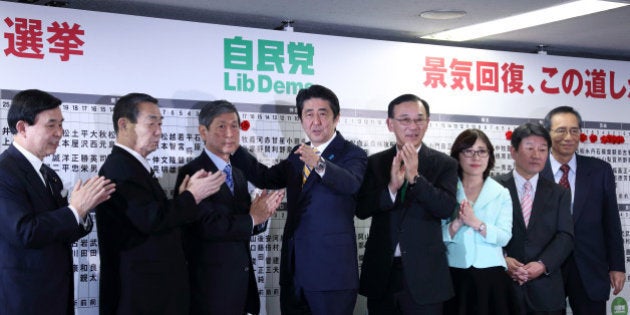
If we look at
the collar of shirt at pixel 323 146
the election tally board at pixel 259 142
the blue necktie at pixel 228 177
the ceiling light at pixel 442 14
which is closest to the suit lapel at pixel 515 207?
the election tally board at pixel 259 142

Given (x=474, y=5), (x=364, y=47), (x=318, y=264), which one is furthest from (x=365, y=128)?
(x=318, y=264)

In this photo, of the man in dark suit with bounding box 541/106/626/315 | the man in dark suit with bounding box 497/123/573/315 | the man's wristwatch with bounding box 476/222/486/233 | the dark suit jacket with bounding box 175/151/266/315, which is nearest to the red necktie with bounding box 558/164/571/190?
the man in dark suit with bounding box 541/106/626/315

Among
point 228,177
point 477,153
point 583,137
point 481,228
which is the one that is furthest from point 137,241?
point 583,137

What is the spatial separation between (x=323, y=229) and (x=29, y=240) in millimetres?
1452

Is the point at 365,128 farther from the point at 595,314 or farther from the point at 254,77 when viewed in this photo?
the point at 595,314

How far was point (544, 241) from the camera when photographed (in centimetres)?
474

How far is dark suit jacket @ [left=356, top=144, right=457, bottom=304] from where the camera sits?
14.0 feet

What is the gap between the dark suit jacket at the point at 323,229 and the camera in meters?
4.09

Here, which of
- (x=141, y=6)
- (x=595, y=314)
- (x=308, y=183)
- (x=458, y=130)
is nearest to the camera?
(x=308, y=183)

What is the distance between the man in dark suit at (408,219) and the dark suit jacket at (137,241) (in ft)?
3.63

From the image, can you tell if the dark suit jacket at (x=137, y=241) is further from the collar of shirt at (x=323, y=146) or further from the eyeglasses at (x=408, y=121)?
the eyeglasses at (x=408, y=121)

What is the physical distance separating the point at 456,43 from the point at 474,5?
3.59 ft

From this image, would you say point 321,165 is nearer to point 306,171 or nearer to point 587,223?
point 306,171

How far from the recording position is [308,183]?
13.6 ft
